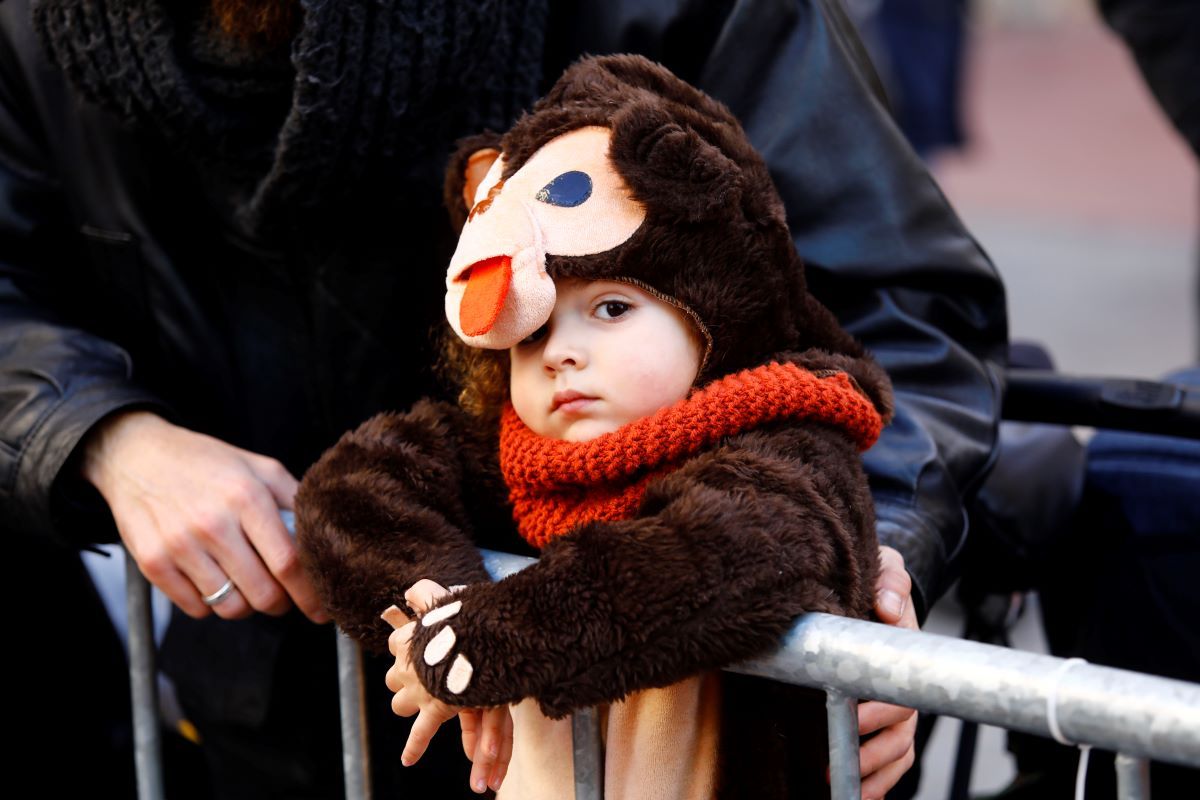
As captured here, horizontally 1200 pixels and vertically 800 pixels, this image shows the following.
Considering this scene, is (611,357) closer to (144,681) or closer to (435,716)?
(435,716)

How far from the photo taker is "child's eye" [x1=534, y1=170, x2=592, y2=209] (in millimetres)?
1344

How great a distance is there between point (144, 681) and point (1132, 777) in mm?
1224

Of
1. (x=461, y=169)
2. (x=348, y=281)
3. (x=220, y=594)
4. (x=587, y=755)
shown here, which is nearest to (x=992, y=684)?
(x=587, y=755)

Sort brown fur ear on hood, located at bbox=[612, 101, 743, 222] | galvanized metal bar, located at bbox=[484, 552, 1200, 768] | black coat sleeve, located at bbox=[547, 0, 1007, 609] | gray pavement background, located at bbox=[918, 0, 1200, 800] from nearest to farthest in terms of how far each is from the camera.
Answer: galvanized metal bar, located at bbox=[484, 552, 1200, 768] → brown fur ear on hood, located at bbox=[612, 101, 743, 222] → black coat sleeve, located at bbox=[547, 0, 1007, 609] → gray pavement background, located at bbox=[918, 0, 1200, 800]

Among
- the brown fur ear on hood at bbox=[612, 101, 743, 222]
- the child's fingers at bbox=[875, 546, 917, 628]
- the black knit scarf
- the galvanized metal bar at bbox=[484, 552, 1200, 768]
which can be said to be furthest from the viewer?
the black knit scarf

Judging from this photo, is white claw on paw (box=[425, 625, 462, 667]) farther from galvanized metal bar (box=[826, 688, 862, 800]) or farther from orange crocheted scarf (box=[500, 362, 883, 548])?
galvanized metal bar (box=[826, 688, 862, 800])

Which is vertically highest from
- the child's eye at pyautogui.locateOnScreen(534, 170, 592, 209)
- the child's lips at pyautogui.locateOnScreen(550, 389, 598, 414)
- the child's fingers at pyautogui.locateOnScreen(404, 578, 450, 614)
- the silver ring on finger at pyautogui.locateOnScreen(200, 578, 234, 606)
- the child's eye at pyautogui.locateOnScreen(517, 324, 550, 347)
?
the child's eye at pyautogui.locateOnScreen(534, 170, 592, 209)

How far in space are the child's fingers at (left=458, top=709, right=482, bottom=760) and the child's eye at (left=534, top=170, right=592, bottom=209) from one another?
47cm

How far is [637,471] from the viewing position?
4.39ft

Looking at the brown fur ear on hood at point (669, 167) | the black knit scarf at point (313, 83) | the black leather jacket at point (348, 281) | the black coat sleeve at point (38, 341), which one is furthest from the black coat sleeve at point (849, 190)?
the black coat sleeve at point (38, 341)

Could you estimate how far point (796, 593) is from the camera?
1.24m

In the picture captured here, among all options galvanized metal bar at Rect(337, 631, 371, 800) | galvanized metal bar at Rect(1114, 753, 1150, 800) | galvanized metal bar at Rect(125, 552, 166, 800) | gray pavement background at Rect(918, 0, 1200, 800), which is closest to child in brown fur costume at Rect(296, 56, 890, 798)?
galvanized metal bar at Rect(337, 631, 371, 800)

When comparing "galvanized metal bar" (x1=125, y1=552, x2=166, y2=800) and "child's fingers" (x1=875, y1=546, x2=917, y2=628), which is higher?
"child's fingers" (x1=875, y1=546, x2=917, y2=628)

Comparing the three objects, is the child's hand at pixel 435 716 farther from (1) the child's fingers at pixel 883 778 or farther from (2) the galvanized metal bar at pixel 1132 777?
(2) the galvanized metal bar at pixel 1132 777
